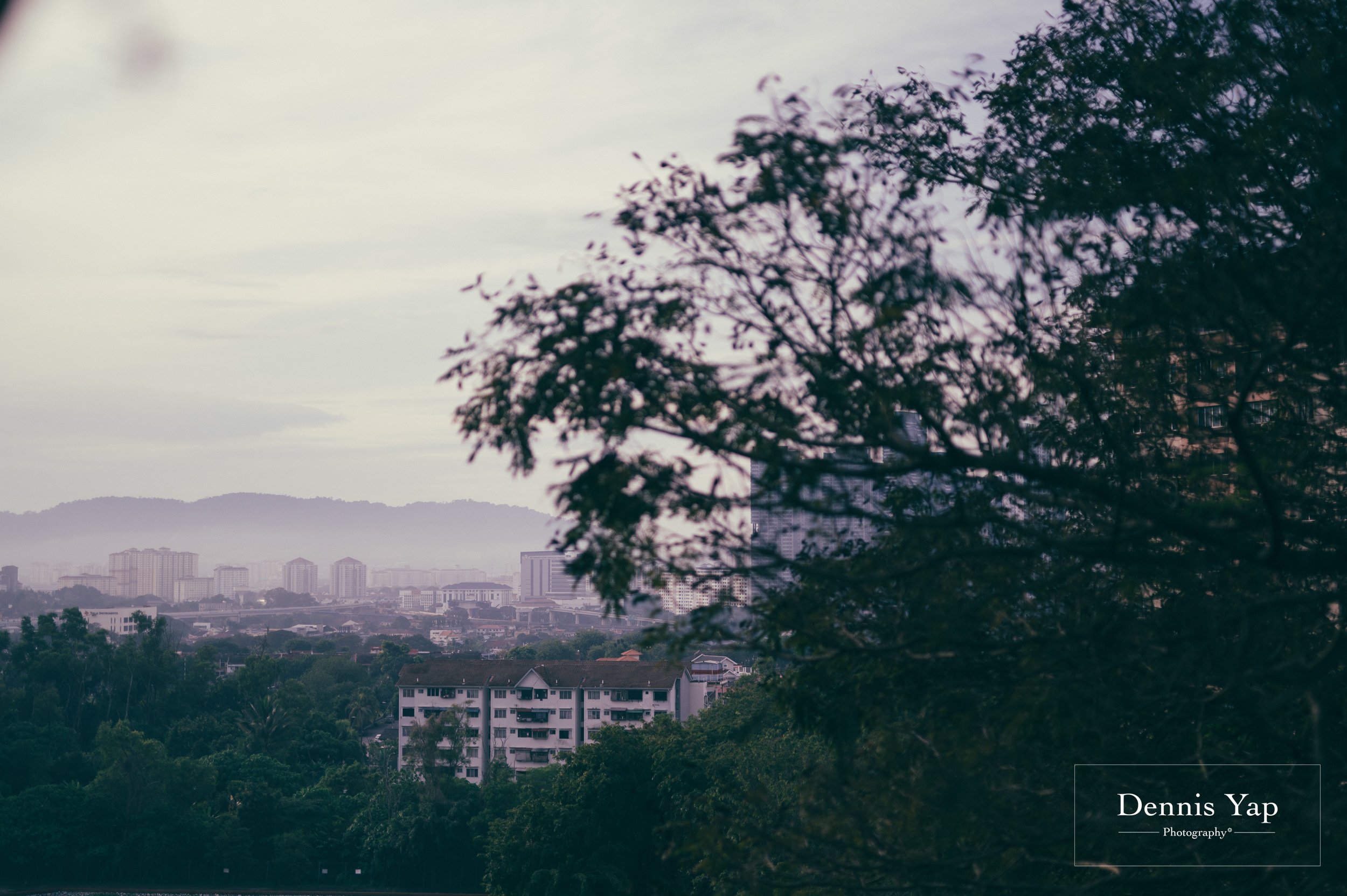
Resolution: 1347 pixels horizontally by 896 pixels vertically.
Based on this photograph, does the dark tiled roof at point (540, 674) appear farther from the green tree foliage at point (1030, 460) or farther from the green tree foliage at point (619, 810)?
the green tree foliage at point (1030, 460)

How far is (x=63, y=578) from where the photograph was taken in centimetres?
19900

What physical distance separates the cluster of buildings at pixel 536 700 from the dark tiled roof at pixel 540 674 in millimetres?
Answer: 35

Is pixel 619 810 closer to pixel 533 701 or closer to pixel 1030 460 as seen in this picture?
pixel 1030 460

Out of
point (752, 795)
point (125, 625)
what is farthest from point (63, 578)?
point (752, 795)

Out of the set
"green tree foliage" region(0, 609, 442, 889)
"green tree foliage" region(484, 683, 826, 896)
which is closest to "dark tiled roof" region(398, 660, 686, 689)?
"green tree foliage" region(0, 609, 442, 889)

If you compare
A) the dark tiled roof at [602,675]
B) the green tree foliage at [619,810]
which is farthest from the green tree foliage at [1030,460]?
the dark tiled roof at [602,675]

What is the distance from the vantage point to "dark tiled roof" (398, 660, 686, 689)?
39344mm

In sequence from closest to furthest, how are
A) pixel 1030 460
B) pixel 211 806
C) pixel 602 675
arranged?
pixel 1030 460 < pixel 211 806 < pixel 602 675

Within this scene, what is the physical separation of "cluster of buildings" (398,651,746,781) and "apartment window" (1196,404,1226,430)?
113 ft

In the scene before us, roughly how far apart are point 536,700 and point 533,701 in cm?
10

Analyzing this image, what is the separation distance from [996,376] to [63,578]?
22601cm

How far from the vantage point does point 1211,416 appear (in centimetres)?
530

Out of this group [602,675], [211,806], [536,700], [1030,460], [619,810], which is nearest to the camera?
[1030,460]

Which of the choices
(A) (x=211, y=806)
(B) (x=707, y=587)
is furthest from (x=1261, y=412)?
(A) (x=211, y=806)
